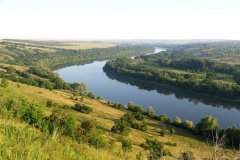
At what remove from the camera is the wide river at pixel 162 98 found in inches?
3162

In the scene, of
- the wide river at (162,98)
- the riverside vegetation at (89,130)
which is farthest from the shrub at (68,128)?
the wide river at (162,98)

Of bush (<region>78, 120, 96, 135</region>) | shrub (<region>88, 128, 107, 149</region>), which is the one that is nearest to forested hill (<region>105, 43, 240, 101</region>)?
bush (<region>78, 120, 96, 135</region>)

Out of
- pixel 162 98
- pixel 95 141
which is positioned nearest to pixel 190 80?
pixel 162 98

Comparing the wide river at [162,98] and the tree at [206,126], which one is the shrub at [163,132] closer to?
the tree at [206,126]

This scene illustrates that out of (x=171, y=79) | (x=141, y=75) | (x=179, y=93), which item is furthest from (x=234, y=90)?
(x=141, y=75)

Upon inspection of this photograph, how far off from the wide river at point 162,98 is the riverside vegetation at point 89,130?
13.4 m

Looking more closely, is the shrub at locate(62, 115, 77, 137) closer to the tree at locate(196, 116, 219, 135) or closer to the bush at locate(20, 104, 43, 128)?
the bush at locate(20, 104, 43, 128)

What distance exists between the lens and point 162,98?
321 ft

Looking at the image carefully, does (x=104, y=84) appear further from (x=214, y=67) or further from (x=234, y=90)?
(x=214, y=67)

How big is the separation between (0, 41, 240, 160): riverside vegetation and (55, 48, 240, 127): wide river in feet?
43.9

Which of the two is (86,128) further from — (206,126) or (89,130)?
(206,126)

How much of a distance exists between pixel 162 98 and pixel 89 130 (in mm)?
80967

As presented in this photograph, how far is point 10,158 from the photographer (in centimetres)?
559

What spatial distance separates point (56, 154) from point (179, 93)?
336ft
